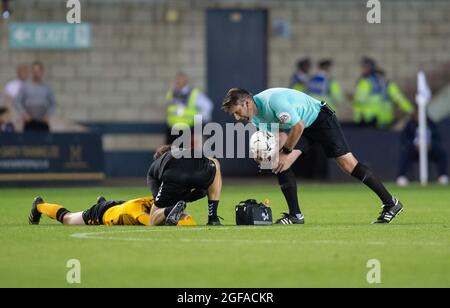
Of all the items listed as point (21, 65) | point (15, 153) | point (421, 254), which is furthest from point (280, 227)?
point (21, 65)

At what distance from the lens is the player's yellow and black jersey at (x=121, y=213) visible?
14.5 meters

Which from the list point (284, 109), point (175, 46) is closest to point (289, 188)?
point (284, 109)

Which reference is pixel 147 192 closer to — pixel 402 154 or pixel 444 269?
pixel 402 154

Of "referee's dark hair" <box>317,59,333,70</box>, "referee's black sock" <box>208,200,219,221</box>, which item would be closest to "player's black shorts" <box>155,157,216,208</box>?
"referee's black sock" <box>208,200,219,221</box>

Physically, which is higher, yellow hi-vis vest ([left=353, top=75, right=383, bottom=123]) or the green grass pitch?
the green grass pitch

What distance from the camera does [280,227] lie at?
14148 millimetres

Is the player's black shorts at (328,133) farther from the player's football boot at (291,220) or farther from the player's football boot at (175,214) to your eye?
the player's football boot at (175,214)

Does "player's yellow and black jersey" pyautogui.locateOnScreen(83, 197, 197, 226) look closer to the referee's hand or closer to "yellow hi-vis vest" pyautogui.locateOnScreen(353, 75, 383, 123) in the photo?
the referee's hand

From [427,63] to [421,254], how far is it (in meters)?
19.1

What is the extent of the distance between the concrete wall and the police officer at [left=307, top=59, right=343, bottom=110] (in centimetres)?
167

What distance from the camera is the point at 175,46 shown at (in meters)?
29.2

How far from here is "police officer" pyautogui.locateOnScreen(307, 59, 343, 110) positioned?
27.7m

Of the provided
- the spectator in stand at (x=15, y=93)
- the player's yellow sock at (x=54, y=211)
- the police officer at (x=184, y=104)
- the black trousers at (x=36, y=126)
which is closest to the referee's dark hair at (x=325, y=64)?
the police officer at (x=184, y=104)

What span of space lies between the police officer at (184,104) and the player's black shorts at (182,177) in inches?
501
